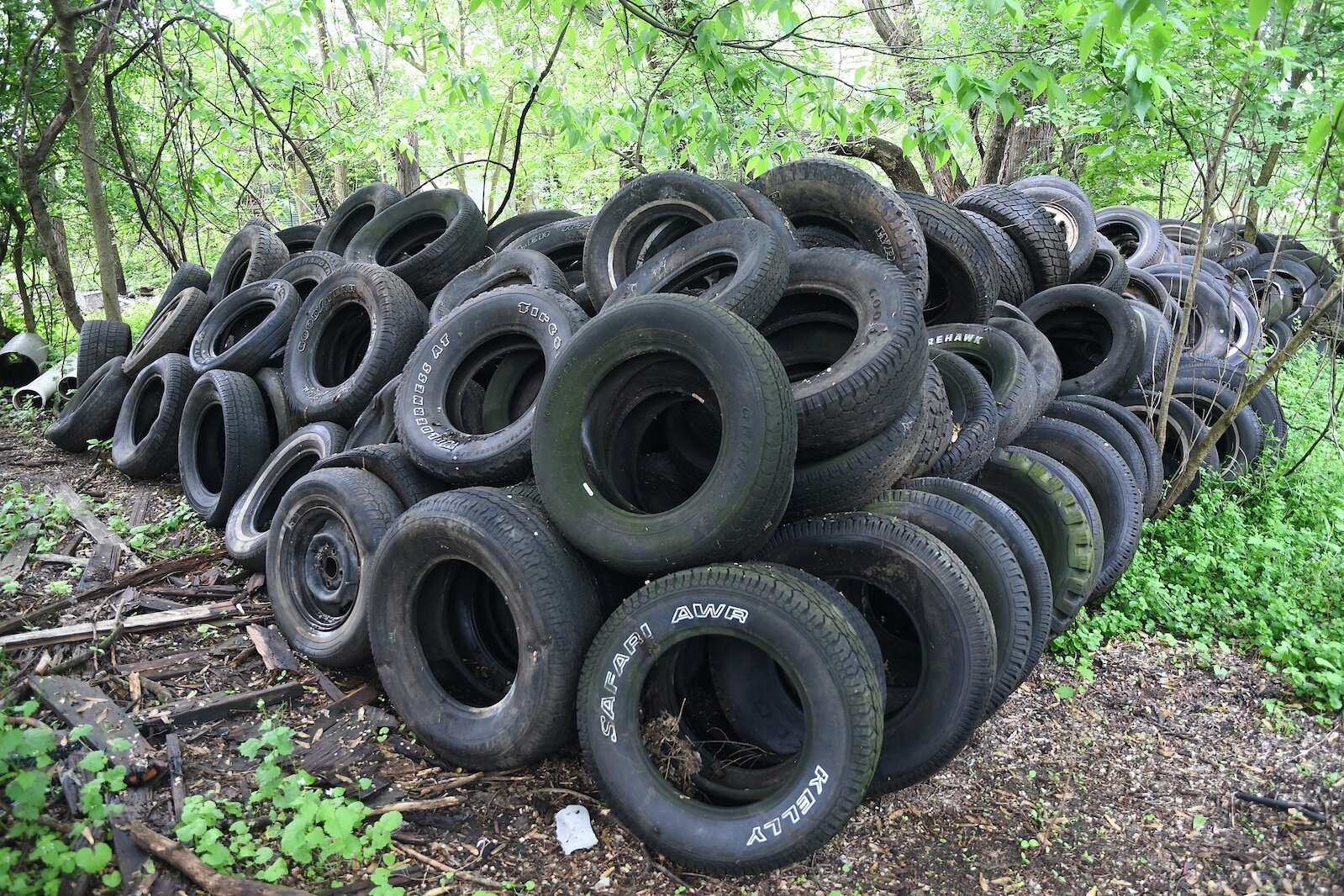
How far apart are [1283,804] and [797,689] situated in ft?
7.09

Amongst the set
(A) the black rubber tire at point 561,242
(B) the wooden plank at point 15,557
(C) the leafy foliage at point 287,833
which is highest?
(A) the black rubber tire at point 561,242

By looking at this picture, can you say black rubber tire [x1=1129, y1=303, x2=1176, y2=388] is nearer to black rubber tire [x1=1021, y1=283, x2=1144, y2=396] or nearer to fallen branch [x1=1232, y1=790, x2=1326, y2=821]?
black rubber tire [x1=1021, y1=283, x2=1144, y2=396]

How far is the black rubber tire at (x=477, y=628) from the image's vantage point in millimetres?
3508

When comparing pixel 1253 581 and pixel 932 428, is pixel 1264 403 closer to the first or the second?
pixel 1253 581

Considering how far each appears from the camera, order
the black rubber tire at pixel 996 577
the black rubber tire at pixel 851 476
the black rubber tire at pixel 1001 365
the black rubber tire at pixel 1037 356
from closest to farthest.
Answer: the black rubber tire at pixel 996 577, the black rubber tire at pixel 851 476, the black rubber tire at pixel 1001 365, the black rubber tire at pixel 1037 356

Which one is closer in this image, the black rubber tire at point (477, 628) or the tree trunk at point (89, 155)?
the black rubber tire at point (477, 628)

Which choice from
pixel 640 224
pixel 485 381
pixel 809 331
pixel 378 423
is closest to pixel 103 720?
pixel 378 423

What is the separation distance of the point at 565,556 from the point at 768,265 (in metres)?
1.79

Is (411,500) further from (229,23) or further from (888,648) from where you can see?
(229,23)

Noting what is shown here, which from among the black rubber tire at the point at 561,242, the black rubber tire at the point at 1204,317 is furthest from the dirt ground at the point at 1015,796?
the black rubber tire at the point at 1204,317

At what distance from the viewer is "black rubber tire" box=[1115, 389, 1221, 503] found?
6242 millimetres

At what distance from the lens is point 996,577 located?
3791 mm

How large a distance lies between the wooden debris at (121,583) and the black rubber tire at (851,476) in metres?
3.80

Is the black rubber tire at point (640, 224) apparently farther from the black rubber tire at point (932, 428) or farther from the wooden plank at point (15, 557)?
the wooden plank at point (15, 557)
